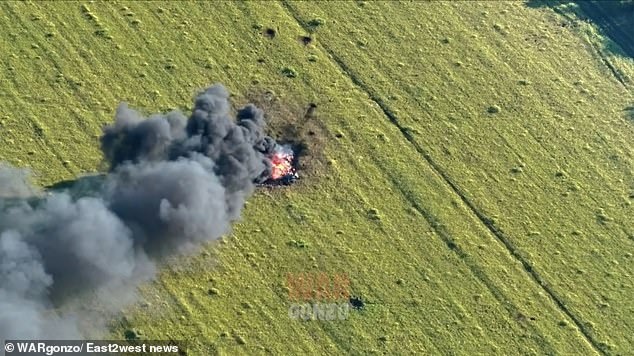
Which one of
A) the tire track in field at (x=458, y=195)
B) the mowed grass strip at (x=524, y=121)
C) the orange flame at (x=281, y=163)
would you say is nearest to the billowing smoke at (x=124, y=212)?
the orange flame at (x=281, y=163)

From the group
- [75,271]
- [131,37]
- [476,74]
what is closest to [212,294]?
[75,271]

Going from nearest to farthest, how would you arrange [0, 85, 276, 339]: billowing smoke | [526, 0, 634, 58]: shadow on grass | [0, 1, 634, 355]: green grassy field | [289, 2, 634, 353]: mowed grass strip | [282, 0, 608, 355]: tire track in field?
[0, 85, 276, 339]: billowing smoke
[0, 1, 634, 355]: green grassy field
[282, 0, 608, 355]: tire track in field
[289, 2, 634, 353]: mowed grass strip
[526, 0, 634, 58]: shadow on grass

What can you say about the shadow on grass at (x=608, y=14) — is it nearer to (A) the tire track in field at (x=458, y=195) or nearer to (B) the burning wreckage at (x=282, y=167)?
(A) the tire track in field at (x=458, y=195)

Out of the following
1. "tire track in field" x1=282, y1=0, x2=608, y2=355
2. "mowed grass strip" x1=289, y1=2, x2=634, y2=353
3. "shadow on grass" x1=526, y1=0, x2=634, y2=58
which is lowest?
"tire track in field" x1=282, y1=0, x2=608, y2=355

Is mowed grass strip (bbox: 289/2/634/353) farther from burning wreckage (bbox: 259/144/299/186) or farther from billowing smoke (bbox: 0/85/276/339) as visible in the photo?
billowing smoke (bbox: 0/85/276/339)

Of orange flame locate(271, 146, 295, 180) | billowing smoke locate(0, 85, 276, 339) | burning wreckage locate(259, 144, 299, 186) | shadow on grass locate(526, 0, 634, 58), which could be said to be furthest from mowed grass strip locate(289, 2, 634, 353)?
billowing smoke locate(0, 85, 276, 339)

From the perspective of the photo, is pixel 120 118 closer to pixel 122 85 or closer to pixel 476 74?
pixel 122 85

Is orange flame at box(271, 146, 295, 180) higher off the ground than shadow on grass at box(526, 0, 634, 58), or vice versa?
shadow on grass at box(526, 0, 634, 58)
